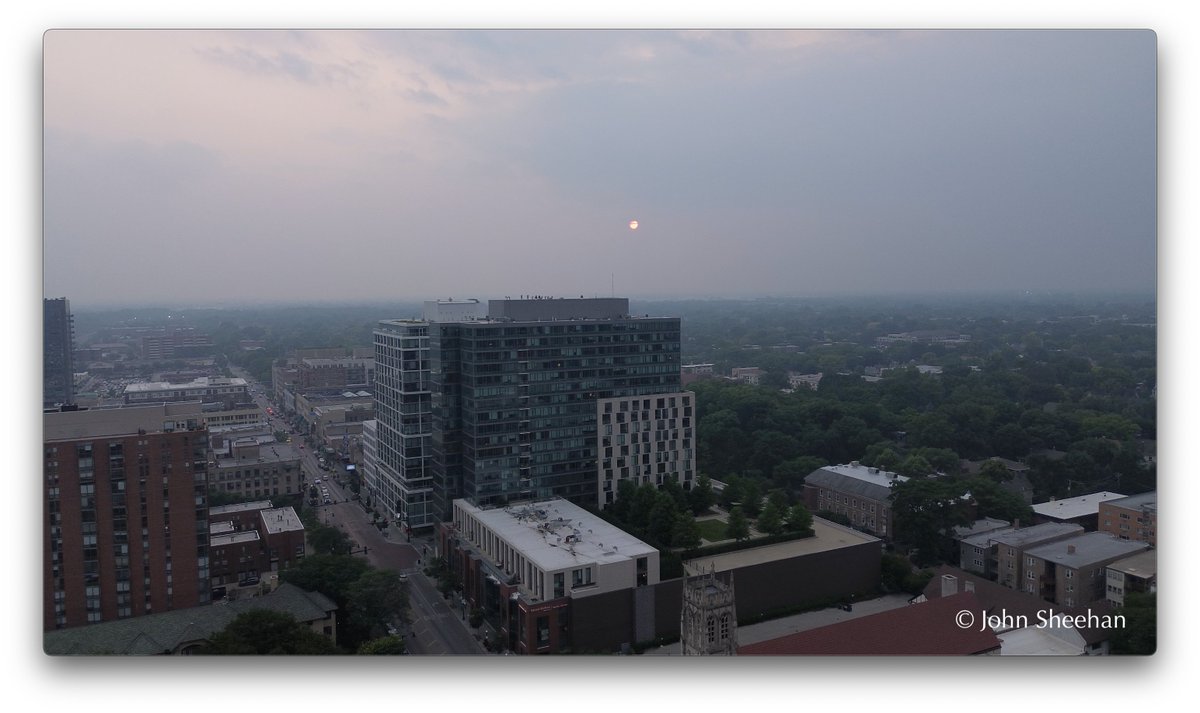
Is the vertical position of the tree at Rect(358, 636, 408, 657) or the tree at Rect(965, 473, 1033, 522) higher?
the tree at Rect(965, 473, 1033, 522)

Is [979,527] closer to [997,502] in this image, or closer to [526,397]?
[997,502]

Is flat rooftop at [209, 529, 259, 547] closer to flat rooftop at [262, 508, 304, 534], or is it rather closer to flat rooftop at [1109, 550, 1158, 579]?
flat rooftop at [262, 508, 304, 534]

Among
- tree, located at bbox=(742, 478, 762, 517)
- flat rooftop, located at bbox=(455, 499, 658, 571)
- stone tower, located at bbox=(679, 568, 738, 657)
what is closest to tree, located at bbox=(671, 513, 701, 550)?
flat rooftop, located at bbox=(455, 499, 658, 571)

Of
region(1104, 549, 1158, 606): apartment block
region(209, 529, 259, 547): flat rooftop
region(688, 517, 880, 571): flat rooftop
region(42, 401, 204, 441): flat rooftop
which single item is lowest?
region(209, 529, 259, 547): flat rooftop

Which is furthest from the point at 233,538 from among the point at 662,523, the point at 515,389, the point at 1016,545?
the point at 1016,545

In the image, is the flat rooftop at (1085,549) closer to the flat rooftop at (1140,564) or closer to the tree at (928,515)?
the flat rooftop at (1140,564)

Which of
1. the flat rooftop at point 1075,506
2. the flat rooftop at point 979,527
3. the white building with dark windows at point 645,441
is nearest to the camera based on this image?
the flat rooftop at point 1075,506

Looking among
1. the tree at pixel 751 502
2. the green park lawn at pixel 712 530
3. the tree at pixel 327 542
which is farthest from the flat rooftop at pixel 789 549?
the tree at pixel 327 542
